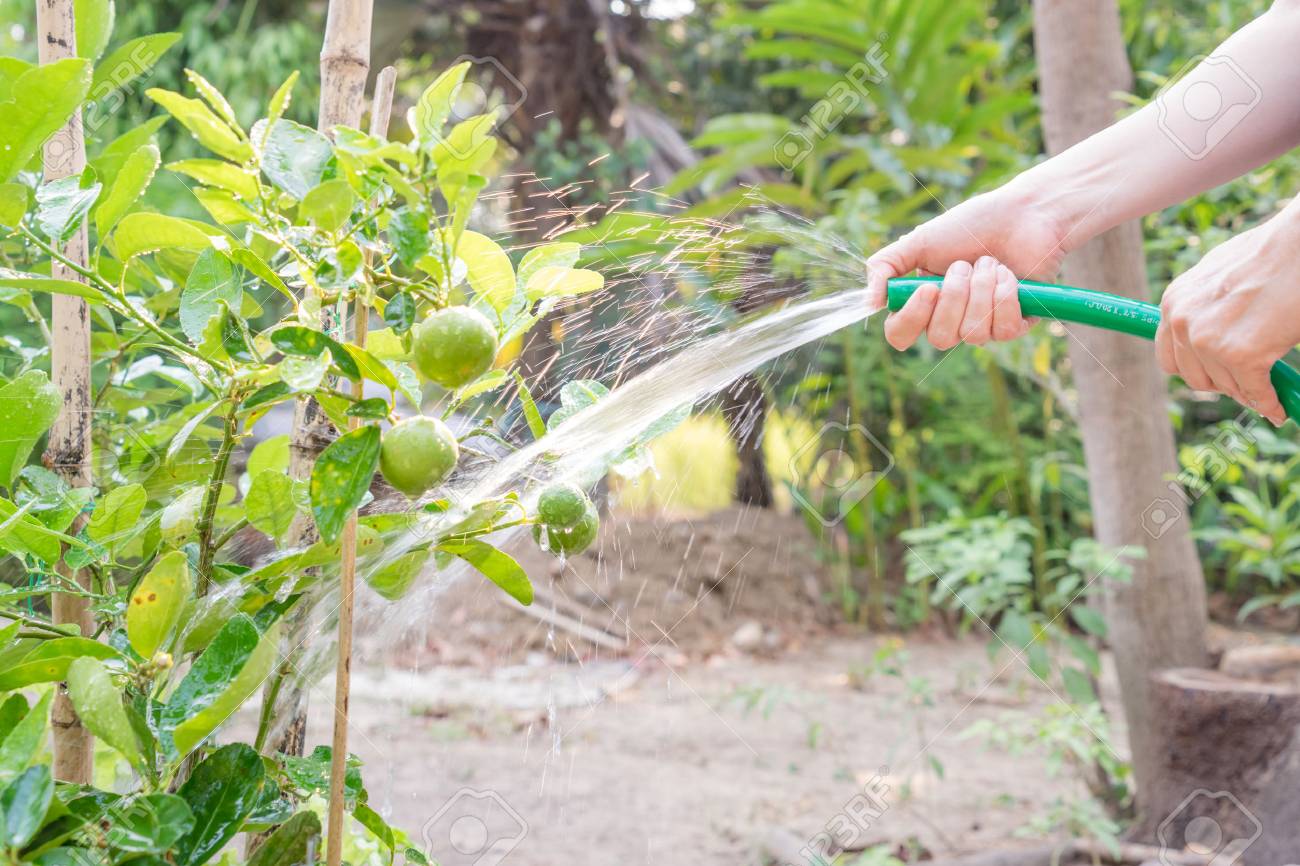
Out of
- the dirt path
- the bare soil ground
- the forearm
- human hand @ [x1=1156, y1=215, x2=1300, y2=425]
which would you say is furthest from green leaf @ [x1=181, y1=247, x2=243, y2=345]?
the dirt path

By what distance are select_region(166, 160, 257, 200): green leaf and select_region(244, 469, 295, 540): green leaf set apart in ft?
0.54

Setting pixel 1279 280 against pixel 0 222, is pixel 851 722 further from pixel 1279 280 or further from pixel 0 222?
A: pixel 0 222

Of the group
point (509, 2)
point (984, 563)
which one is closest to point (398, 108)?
point (509, 2)

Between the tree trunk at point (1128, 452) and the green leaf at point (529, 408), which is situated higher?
the green leaf at point (529, 408)

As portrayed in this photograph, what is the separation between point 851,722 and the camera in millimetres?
2902

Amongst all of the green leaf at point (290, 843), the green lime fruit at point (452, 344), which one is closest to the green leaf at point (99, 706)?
the green leaf at point (290, 843)

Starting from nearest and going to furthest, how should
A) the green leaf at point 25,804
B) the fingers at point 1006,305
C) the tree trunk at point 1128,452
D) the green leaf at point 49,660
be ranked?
the green leaf at point 25,804
the green leaf at point 49,660
the fingers at point 1006,305
the tree trunk at point 1128,452

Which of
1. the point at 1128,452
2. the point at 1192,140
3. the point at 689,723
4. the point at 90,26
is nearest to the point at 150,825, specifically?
the point at 90,26

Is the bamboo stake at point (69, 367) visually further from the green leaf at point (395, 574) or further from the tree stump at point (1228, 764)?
the tree stump at point (1228, 764)

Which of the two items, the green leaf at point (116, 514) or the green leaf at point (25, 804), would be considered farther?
the green leaf at point (116, 514)

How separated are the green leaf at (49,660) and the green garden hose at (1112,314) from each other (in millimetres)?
678

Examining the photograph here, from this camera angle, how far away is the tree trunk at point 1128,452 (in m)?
1.91

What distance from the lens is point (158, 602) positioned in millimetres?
547

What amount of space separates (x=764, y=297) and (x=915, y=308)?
584 mm
